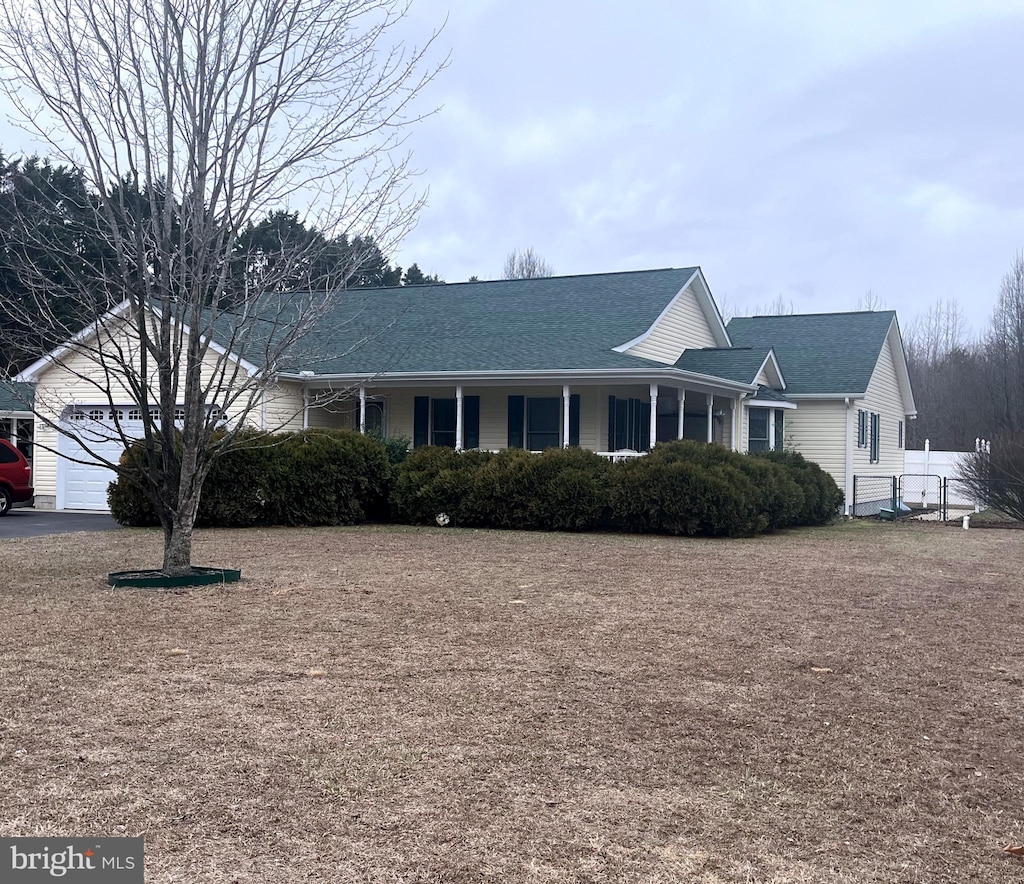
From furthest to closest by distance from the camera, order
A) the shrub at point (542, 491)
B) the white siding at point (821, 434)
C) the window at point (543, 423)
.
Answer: the white siding at point (821, 434) → the window at point (543, 423) → the shrub at point (542, 491)

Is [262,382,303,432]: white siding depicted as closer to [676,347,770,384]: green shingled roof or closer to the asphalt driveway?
the asphalt driveway

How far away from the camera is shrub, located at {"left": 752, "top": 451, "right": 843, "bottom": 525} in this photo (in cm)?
2082

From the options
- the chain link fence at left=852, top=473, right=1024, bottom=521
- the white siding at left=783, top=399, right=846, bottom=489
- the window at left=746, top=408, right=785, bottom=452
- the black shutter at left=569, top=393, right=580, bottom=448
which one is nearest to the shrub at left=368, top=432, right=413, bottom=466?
the black shutter at left=569, top=393, right=580, bottom=448

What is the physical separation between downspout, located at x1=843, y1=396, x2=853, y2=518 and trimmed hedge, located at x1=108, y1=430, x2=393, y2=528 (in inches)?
459

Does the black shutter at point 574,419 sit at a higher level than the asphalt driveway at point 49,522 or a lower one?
higher

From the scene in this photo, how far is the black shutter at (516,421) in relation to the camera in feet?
74.7

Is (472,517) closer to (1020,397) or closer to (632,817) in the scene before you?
(632,817)

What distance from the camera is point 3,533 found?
17469 millimetres

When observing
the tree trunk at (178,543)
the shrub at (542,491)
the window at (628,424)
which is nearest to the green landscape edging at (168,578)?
the tree trunk at (178,543)

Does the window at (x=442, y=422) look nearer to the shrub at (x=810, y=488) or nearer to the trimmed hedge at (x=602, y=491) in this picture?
the trimmed hedge at (x=602, y=491)

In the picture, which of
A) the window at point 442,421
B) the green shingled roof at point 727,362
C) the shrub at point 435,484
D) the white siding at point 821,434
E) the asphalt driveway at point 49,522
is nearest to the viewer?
the asphalt driveway at point 49,522

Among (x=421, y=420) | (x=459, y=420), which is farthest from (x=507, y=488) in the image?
(x=421, y=420)

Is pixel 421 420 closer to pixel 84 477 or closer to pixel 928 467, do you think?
pixel 84 477

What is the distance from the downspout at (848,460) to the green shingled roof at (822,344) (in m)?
0.55
